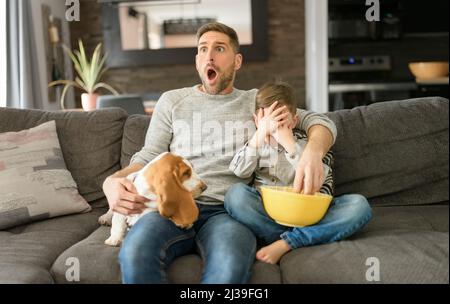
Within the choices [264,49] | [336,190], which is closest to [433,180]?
[336,190]

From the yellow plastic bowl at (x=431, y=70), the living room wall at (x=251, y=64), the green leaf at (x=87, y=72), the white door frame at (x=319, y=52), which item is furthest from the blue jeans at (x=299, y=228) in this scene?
the living room wall at (x=251, y=64)

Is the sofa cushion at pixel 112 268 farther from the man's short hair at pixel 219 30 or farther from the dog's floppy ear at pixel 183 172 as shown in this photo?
the man's short hair at pixel 219 30

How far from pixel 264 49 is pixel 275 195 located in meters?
3.90

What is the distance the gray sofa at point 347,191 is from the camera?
119 centimetres

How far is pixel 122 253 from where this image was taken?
3.82 ft

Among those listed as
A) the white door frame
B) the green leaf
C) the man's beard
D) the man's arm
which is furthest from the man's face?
the white door frame

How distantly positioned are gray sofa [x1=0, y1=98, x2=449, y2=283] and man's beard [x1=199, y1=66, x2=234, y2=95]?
1.59 feet

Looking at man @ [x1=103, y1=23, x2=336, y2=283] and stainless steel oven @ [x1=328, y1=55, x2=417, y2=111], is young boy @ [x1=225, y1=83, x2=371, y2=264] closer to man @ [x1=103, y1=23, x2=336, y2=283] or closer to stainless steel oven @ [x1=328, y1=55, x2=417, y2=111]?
man @ [x1=103, y1=23, x2=336, y2=283]

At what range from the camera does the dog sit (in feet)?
3.88

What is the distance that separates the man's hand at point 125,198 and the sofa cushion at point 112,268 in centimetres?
13

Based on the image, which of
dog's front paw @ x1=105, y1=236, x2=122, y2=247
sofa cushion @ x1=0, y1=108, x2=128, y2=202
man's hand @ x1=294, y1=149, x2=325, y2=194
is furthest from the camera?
sofa cushion @ x1=0, y1=108, x2=128, y2=202

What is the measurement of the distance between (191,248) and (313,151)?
1.42 feet

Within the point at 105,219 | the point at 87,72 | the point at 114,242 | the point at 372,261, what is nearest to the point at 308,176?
the point at 372,261
